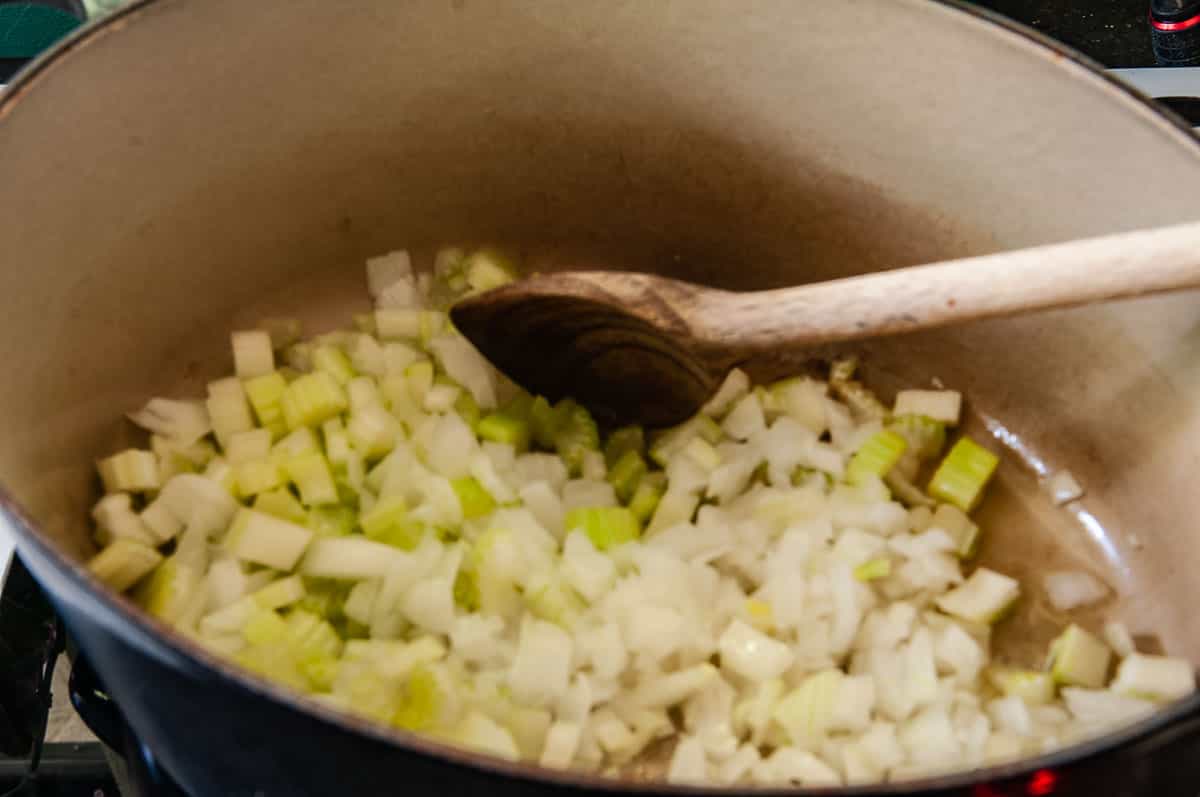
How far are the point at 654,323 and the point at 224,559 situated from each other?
463 millimetres

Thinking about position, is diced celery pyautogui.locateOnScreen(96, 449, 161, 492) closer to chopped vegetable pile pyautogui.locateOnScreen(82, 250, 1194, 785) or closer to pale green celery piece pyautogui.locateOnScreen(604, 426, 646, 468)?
chopped vegetable pile pyautogui.locateOnScreen(82, 250, 1194, 785)

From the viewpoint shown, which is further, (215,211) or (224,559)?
(215,211)

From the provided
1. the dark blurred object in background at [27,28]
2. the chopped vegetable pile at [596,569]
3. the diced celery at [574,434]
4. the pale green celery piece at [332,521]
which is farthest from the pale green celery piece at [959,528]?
the dark blurred object in background at [27,28]

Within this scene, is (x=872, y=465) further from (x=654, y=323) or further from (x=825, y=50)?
(x=825, y=50)

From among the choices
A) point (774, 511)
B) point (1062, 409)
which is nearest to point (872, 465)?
point (774, 511)

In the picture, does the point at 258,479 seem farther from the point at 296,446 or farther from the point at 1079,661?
the point at 1079,661

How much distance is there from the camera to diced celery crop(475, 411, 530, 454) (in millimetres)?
1175

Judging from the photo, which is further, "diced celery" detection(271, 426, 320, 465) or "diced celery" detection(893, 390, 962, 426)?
"diced celery" detection(893, 390, 962, 426)

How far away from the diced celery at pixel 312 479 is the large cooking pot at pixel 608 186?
0.64 ft

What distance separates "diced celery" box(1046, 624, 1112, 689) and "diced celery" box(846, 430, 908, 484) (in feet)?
0.78

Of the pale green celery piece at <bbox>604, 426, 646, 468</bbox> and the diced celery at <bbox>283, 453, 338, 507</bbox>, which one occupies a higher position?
the diced celery at <bbox>283, 453, 338, 507</bbox>

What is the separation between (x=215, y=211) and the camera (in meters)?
1.19

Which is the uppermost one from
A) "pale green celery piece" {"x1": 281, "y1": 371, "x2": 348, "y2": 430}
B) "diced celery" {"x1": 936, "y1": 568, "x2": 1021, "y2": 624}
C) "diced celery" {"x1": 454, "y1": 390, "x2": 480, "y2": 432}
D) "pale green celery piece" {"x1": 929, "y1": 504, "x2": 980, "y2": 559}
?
"pale green celery piece" {"x1": 281, "y1": 371, "x2": 348, "y2": 430}

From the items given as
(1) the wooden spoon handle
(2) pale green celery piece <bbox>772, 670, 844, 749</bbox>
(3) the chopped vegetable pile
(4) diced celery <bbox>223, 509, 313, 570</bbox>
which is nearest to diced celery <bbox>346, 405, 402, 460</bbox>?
(3) the chopped vegetable pile
